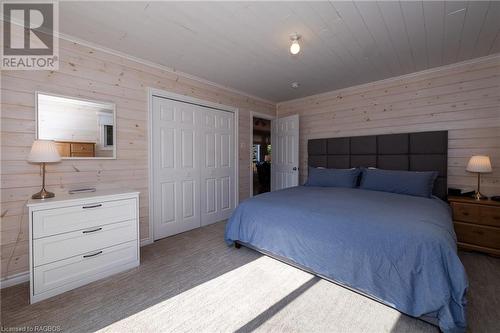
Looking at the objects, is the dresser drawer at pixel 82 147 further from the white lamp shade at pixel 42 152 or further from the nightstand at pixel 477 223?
the nightstand at pixel 477 223

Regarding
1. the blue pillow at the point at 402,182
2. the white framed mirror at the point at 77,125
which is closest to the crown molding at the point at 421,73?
the blue pillow at the point at 402,182

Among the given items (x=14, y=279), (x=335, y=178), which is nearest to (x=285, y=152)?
(x=335, y=178)

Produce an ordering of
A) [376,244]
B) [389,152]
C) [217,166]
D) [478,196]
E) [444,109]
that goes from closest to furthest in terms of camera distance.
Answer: [376,244] → [478,196] → [444,109] → [389,152] → [217,166]

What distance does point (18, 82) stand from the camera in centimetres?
199

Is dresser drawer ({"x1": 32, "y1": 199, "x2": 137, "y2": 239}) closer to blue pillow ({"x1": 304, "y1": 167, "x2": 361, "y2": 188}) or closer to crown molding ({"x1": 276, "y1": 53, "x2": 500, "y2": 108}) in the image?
blue pillow ({"x1": 304, "y1": 167, "x2": 361, "y2": 188})

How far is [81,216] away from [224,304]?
4.98 feet

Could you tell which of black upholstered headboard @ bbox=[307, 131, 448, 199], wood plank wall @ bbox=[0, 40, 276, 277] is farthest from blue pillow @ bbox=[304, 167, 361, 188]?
wood plank wall @ bbox=[0, 40, 276, 277]

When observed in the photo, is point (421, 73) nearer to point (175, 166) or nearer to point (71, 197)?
point (175, 166)

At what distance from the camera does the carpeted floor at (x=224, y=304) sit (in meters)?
1.48

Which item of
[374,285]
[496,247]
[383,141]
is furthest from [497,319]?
[383,141]

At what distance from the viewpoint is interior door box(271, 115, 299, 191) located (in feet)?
14.3

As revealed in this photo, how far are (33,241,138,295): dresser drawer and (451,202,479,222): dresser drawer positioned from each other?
3799 mm

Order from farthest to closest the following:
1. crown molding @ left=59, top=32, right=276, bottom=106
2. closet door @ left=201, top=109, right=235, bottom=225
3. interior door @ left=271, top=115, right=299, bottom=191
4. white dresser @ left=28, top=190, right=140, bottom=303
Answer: interior door @ left=271, top=115, right=299, bottom=191 → closet door @ left=201, top=109, right=235, bottom=225 → crown molding @ left=59, top=32, right=276, bottom=106 → white dresser @ left=28, top=190, right=140, bottom=303

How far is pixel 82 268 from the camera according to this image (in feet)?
6.41
